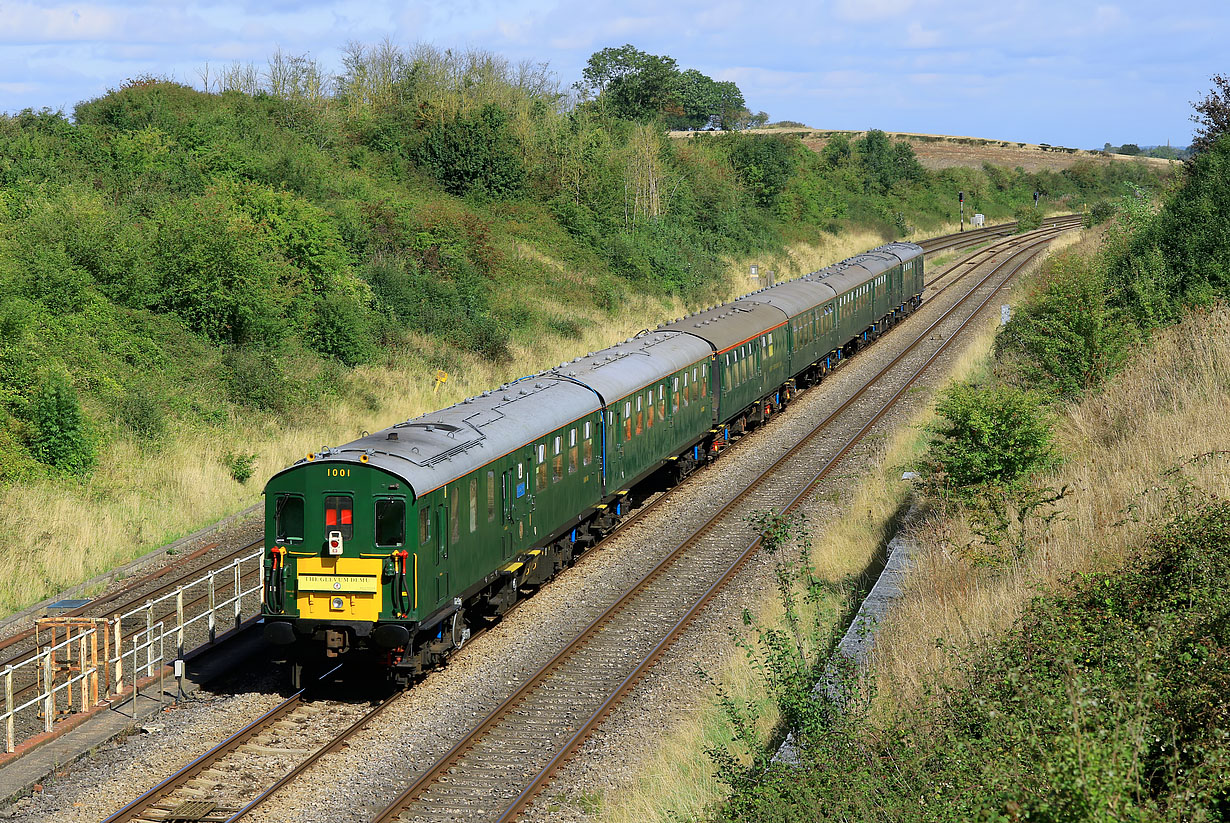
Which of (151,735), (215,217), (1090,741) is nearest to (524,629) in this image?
(151,735)

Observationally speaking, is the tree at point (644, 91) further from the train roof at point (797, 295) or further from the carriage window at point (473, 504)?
the carriage window at point (473, 504)

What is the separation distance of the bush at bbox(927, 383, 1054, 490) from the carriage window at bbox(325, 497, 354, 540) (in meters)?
8.88

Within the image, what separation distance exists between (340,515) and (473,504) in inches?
89.0

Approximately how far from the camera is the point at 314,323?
116ft

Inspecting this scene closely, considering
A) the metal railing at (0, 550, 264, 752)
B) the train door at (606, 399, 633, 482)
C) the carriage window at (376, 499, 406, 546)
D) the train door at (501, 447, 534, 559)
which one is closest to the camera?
the metal railing at (0, 550, 264, 752)

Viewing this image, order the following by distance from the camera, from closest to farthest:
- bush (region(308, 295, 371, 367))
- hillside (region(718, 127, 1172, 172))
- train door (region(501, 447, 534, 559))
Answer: train door (region(501, 447, 534, 559))
bush (region(308, 295, 371, 367))
hillside (region(718, 127, 1172, 172))

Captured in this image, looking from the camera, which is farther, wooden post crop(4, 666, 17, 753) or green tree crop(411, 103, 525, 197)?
green tree crop(411, 103, 525, 197)

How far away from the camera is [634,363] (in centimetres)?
2470

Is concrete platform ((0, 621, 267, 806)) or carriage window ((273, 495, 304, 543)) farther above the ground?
carriage window ((273, 495, 304, 543))

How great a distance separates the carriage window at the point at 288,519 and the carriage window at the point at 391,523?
42.0 inches

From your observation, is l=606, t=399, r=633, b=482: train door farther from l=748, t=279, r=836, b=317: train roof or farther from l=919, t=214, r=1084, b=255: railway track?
l=919, t=214, r=1084, b=255: railway track

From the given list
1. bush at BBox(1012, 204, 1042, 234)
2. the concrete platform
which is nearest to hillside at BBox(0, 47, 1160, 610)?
the concrete platform

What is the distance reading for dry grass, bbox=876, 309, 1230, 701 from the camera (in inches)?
483

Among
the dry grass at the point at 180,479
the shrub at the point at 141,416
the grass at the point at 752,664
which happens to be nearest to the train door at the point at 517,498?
the grass at the point at 752,664
